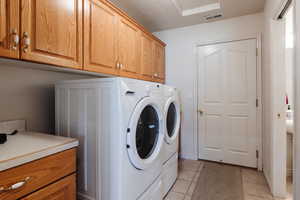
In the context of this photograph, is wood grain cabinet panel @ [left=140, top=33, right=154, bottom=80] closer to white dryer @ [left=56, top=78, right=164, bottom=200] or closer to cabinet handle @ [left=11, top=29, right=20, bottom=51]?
white dryer @ [left=56, top=78, right=164, bottom=200]

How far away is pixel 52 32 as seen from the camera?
1.02 m

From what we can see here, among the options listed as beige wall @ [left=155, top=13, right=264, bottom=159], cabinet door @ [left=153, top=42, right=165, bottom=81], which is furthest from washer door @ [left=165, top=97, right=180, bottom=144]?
beige wall @ [left=155, top=13, right=264, bottom=159]

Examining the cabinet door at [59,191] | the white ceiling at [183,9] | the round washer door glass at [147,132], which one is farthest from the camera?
the white ceiling at [183,9]

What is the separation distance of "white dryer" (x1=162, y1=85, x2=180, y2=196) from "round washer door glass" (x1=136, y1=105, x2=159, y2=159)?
0.16 meters

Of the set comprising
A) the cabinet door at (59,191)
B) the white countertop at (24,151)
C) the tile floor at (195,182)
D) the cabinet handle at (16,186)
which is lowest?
the tile floor at (195,182)

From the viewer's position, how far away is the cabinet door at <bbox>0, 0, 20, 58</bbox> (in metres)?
0.80

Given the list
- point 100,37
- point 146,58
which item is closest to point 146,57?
point 146,58

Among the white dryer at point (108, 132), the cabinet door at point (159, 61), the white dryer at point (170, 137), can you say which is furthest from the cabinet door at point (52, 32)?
the cabinet door at point (159, 61)

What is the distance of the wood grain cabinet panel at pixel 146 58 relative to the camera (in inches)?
82.3

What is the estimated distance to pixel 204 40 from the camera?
2.61 m

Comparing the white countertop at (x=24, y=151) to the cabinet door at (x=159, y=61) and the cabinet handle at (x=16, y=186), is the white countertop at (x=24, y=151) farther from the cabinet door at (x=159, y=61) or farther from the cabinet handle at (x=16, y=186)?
the cabinet door at (x=159, y=61)

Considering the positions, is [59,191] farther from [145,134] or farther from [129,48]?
[129,48]

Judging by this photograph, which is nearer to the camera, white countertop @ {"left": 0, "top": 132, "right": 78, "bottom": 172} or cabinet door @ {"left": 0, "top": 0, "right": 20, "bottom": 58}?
white countertop @ {"left": 0, "top": 132, "right": 78, "bottom": 172}

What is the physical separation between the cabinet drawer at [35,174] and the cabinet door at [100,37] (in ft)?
2.33
